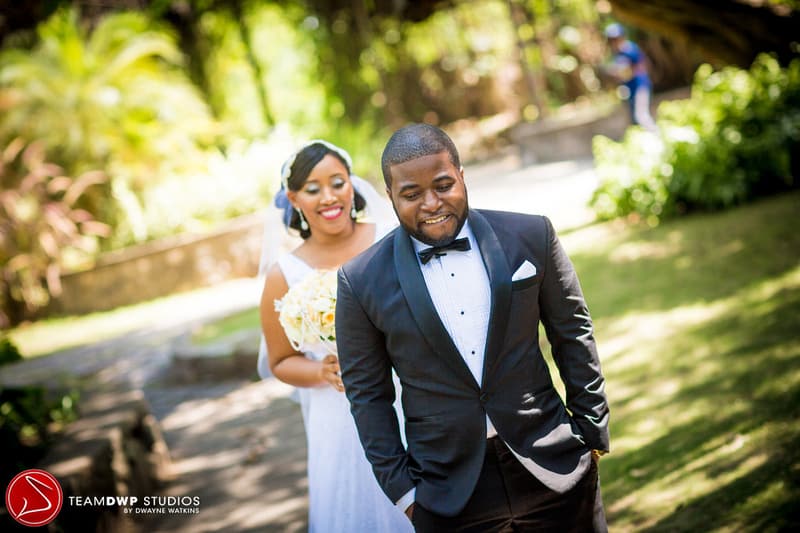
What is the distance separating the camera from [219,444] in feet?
23.1

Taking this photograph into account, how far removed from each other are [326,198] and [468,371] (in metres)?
1.45

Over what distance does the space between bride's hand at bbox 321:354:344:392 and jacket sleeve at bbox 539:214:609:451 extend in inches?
41.6

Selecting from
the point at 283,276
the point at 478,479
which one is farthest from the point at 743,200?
the point at 478,479

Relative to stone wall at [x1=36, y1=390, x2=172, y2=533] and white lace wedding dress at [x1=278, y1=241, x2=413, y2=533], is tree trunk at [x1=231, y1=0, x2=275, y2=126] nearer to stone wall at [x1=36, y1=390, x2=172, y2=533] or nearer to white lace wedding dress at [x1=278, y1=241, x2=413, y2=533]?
stone wall at [x1=36, y1=390, x2=172, y2=533]

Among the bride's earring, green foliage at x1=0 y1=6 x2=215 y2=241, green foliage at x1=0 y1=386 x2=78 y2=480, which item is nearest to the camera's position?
the bride's earring

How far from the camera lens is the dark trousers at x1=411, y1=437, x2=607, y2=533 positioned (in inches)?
104

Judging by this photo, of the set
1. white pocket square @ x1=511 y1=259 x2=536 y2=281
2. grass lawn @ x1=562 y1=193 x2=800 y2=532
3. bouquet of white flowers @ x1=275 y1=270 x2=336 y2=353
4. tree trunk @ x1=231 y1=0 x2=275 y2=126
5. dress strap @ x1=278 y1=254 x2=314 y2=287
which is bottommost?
grass lawn @ x1=562 y1=193 x2=800 y2=532

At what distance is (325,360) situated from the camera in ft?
11.4

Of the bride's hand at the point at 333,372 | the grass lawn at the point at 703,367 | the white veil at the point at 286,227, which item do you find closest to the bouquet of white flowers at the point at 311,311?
the bride's hand at the point at 333,372

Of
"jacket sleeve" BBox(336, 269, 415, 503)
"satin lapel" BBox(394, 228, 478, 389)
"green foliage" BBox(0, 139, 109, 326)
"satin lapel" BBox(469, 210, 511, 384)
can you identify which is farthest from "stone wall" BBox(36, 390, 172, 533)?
"green foliage" BBox(0, 139, 109, 326)

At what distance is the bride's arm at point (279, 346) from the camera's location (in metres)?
3.70

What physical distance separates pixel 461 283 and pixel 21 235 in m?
15.0

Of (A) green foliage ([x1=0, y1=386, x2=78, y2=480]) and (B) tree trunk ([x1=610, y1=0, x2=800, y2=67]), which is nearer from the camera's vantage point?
(A) green foliage ([x1=0, y1=386, x2=78, y2=480])

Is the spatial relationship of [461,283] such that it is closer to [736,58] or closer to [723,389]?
[723,389]
